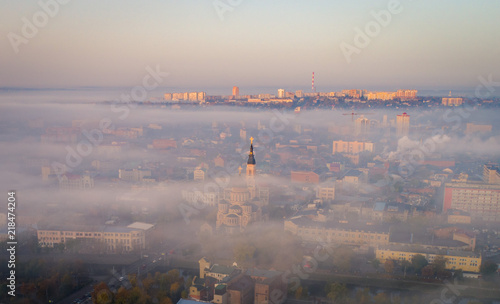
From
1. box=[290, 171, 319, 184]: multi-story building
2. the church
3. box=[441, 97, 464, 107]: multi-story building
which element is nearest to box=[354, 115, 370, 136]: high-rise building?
box=[441, 97, 464, 107]: multi-story building

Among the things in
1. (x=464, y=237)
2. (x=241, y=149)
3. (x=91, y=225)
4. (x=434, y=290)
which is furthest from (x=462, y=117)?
(x=91, y=225)

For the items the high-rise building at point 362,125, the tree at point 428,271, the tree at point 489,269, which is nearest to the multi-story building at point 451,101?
the high-rise building at point 362,125

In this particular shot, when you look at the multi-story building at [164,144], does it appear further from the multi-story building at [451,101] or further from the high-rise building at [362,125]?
the multi-story building at [451,101]

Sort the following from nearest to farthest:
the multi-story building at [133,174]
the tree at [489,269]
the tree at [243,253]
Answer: the tree at [489,269], the tree at [243,253], the multi-story building at [133,174]

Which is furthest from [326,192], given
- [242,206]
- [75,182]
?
[75,182]

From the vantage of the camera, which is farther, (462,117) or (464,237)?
(462,117)

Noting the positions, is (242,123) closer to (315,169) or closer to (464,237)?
(315,169)

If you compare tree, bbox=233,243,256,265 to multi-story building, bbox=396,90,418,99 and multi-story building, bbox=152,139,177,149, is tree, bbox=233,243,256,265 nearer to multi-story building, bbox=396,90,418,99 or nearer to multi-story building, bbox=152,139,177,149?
multi-story building, bbox=152,139,177,149
